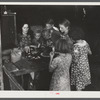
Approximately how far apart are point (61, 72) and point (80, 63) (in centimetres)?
18

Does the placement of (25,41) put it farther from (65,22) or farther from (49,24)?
(65,22)

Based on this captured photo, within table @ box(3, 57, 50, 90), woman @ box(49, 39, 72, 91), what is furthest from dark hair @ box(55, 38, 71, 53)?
table @ box(3, 57, 50, 90)

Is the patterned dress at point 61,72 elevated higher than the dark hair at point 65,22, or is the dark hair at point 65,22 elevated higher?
the dark hair at point 65,22

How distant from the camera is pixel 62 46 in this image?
1808mm

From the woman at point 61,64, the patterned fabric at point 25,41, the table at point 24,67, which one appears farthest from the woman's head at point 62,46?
the patterned fabric at point 25,41

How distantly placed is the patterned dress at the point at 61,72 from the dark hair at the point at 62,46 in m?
0.04

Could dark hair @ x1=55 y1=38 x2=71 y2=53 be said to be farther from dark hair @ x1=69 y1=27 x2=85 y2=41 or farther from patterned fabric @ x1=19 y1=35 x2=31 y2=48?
patterned fabric @ x1=19 y1=35 x2=31 y2=48

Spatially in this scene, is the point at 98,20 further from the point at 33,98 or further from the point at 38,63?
the point at 33,98

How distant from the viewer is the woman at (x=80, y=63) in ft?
5.92

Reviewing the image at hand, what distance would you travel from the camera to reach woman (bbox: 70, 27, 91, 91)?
1.80 meters

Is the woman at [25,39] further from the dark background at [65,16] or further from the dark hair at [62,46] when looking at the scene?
the dark hair at [62,46]

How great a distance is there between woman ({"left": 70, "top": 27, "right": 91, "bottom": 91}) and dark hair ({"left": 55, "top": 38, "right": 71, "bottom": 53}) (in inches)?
2.5
